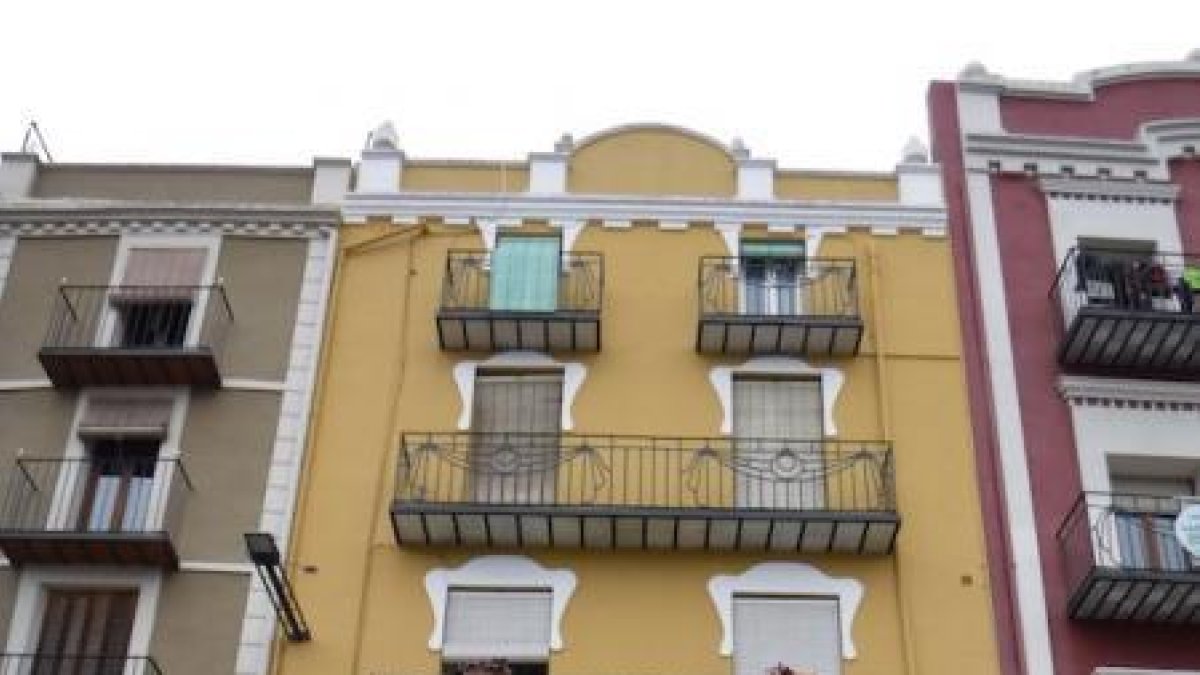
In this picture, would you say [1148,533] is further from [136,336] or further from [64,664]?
[136,336]

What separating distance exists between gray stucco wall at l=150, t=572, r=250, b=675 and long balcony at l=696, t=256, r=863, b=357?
6620mm

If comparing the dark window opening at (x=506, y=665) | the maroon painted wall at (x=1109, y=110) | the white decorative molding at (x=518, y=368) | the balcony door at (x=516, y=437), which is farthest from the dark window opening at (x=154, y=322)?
the maroon painted wall at (x=1109, y=110)

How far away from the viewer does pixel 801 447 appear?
21.8 meters

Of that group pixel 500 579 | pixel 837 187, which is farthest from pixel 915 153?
pixel 500 579

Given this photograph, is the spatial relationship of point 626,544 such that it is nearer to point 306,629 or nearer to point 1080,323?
point 306,629

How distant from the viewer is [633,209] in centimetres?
2406

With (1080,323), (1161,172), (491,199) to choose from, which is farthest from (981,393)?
(491,199)

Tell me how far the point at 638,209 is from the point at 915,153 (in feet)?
13.1

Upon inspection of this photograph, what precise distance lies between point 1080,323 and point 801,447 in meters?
3.78

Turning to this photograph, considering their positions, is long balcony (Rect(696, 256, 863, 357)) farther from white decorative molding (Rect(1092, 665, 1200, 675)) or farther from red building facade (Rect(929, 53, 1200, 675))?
white decorative molding (Rect(1092, 665, 1200, 675))

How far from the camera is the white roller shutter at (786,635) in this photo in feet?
66.4

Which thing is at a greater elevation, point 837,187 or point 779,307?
point 837,187

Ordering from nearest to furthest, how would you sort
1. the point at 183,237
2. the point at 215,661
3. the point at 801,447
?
1. the point at 215,661
2. the point at 801,447
3. the point at 183,237

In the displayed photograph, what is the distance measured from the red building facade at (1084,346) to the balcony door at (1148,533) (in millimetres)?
26
